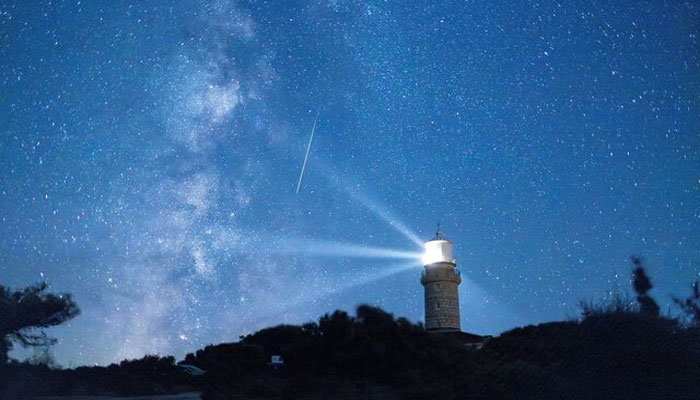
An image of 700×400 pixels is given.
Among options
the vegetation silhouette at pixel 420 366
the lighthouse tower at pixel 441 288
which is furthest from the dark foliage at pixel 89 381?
the lighthouse tower at pixel 441 288

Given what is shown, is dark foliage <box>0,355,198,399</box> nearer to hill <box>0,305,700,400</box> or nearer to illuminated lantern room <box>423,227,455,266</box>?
hill <box>0,305,700,400</box>

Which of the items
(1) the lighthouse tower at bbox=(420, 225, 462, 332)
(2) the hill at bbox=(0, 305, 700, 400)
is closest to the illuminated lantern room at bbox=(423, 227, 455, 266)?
(1) the lighthouse tower at bbox=(420, 225, 462, 332)

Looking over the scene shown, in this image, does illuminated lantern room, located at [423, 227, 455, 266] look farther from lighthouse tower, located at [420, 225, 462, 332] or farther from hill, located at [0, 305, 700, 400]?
hill, located at [0, 305, 700, 400]

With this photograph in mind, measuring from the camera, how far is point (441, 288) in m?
41.4

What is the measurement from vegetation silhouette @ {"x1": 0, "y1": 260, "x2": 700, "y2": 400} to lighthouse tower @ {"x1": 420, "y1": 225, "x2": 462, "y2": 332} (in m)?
11.7

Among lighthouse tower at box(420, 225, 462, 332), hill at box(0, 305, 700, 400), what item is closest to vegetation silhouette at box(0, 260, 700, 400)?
hill at box(0, 305, 700, 400)

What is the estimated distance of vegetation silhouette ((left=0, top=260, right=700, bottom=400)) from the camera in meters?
19.0

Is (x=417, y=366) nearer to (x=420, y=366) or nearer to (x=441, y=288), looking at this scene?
(x=420, y=366)

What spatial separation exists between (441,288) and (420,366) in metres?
17.2

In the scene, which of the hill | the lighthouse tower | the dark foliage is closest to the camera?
the hill

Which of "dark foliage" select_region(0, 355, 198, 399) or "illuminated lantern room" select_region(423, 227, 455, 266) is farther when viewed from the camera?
"illuminated lantern room" select_region(423, 227, 455, 266)

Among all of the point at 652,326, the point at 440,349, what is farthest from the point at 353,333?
the point at 652,326

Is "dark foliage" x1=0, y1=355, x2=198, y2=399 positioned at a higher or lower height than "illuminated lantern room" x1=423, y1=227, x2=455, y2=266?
lower

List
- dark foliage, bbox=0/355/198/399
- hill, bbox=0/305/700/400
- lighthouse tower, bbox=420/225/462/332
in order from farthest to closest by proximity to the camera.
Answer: lighthouse tower, bbox=420/225/462/332 < dark foliage, bbox=0/355/198/399 < hill, bbox=0/305/700/400
